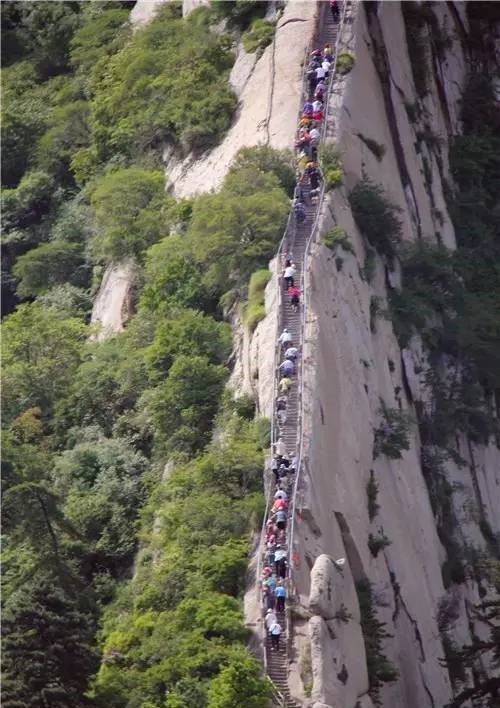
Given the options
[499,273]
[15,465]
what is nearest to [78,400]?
[15,465]

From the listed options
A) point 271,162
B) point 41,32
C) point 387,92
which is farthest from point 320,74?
point 41,32

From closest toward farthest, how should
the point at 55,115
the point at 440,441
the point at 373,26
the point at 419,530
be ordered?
the point at 419,530
the point at 440,441
the point at 373,26
the point at 55,115

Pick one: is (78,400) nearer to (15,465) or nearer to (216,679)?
(15,465)

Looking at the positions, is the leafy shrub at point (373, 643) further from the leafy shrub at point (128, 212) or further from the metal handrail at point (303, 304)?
the leafy shrub at point (128, 212)

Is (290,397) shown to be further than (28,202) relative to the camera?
No

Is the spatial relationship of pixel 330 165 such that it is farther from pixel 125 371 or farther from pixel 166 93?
pixel 166 93

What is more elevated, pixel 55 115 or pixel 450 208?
pixel 55 115

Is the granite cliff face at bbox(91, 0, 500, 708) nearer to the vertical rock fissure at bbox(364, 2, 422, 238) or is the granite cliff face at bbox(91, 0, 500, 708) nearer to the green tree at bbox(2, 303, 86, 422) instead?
the vertical rock fissure at bbox(364, 2, 422, 238)
